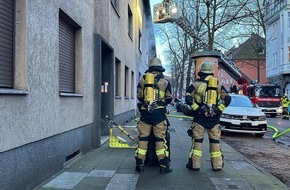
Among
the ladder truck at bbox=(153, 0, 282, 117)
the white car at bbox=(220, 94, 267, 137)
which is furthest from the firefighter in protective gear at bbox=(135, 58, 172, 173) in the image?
the ladder truck at bbox=(153, 0, 282, 117)

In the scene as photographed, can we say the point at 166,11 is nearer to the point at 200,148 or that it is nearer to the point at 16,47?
the point at 200,148

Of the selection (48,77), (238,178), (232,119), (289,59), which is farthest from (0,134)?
(289,59)

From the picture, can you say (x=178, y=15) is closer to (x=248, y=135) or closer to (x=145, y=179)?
(x=248, y=135)

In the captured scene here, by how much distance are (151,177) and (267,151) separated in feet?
17.1

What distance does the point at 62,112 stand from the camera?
642cm

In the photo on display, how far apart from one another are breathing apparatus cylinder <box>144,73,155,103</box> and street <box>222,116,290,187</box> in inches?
113

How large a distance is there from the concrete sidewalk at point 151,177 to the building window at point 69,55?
5.29 ft

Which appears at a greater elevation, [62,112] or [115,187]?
[62,112]

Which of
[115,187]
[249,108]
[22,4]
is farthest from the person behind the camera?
[249,108]

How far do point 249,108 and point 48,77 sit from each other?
401 inches

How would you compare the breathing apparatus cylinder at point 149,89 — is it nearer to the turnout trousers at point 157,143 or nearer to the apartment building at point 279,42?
the turnout trousers at point 157,143

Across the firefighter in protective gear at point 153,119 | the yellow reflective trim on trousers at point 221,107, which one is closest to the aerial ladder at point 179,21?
the yellow reflective trim on trousers at point 221,107

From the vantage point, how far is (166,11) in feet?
107

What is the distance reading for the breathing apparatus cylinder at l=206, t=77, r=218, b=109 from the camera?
263 inches
